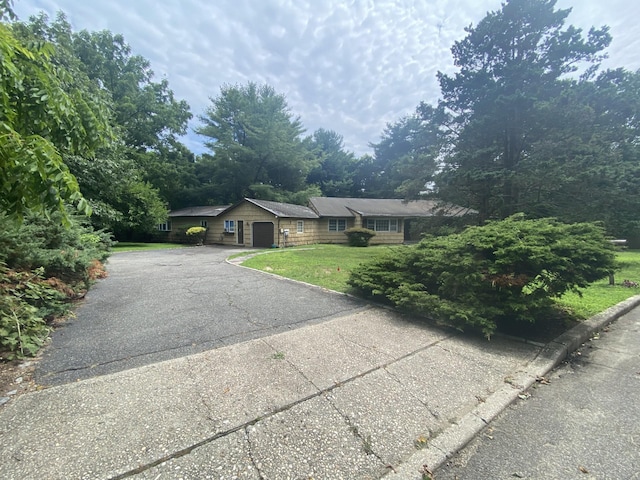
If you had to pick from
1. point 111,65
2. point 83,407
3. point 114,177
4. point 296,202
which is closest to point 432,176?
point 296,202

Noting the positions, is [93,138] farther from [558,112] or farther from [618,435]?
[558,112]

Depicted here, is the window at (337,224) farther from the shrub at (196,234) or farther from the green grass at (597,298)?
the green grass at (597,298)

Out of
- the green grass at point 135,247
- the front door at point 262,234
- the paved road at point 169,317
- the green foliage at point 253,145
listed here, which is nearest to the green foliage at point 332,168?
the green foliage at point 253,145

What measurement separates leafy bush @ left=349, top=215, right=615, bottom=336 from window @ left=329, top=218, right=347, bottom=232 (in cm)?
1903

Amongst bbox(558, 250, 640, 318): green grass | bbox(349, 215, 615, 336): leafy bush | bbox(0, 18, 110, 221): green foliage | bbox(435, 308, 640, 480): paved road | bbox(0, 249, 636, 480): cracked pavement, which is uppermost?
bbox(0, 18, 110, 221): green foliage

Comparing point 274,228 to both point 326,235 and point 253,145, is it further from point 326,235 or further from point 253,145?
point 253,145

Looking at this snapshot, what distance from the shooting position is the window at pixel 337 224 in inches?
953

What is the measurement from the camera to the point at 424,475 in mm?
1927

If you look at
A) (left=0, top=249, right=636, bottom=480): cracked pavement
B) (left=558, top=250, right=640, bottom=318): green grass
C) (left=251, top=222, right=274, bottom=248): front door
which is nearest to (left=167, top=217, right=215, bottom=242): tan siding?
(left=251, top=222, right=274, bottom=248): front door

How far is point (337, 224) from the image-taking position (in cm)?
2448

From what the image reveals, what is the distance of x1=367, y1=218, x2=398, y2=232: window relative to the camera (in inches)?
979

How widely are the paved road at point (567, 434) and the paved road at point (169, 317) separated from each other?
2.91 meters

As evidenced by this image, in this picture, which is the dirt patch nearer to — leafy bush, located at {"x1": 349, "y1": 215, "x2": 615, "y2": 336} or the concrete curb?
the concrete curb

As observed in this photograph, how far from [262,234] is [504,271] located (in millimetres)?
17364
